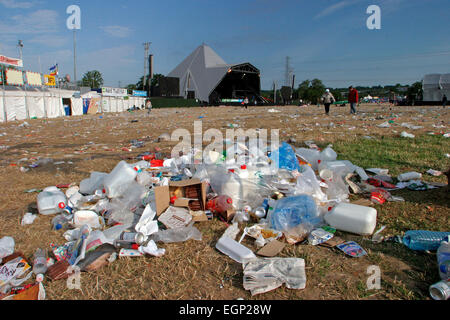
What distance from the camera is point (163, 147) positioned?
5.77 meters

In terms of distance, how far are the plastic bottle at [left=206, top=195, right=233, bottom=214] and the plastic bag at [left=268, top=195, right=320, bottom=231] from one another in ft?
1.35

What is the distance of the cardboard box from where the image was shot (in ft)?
8.02

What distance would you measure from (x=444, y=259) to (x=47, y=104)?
24337 millimetres

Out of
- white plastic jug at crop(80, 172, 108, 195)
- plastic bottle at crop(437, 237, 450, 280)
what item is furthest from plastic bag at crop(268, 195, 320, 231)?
white plastic jug at crop(80, 172, 108, 195)

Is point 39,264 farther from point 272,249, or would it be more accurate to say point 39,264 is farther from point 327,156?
point 327,156

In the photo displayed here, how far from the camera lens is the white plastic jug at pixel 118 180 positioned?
112 inches

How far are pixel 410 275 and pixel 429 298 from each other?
19 cm

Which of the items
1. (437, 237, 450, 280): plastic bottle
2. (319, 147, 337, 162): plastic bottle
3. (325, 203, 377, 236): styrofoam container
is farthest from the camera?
(319, 147, 337, 162): plastic bottle

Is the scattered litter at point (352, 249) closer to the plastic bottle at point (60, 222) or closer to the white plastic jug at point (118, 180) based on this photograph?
the white plastic jug at point (118, 180)

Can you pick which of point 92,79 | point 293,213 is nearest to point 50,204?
point 293,213

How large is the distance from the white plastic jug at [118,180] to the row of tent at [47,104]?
1821 cm

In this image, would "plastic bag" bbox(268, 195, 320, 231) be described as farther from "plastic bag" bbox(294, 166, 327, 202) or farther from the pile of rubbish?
"plastic bag" bbox(294, 166, 327, 202)

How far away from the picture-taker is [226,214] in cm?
246

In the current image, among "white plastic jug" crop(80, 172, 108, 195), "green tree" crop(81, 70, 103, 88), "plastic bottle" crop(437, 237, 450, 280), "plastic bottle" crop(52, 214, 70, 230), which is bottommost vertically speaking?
"plastic bottle" crop(52, 214, 70, 230)
